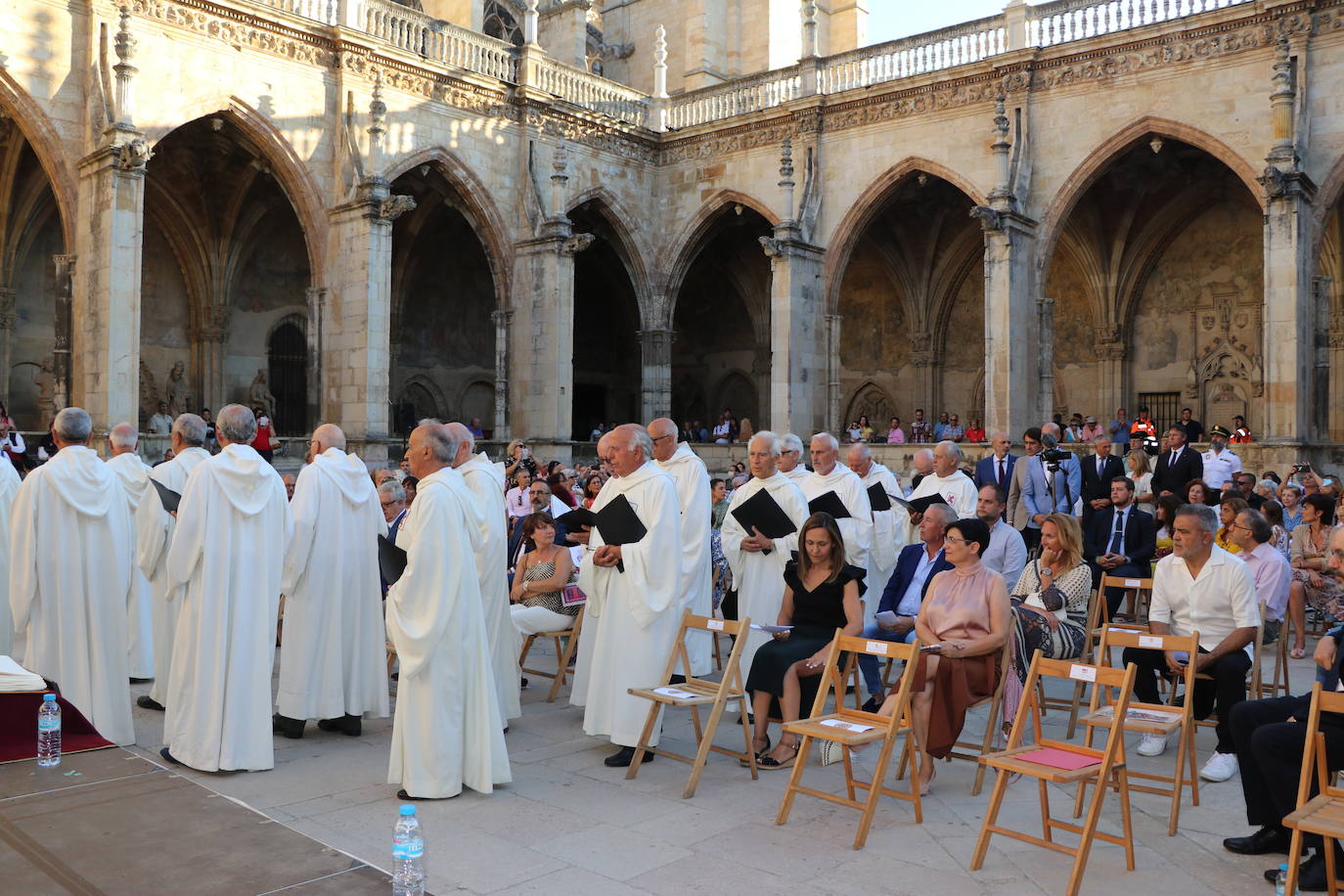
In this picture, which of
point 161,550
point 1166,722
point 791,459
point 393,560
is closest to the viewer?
point 1166,722

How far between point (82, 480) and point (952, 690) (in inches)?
200

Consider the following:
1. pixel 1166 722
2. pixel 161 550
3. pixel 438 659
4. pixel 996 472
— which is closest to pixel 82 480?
pixel 161 550

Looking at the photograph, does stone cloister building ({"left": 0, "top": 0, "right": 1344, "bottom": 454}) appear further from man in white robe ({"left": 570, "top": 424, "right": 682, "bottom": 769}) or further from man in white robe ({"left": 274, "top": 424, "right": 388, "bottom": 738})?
man in white robe ({"left": 570, "top": 424, "right": 682, "bottom": 769})

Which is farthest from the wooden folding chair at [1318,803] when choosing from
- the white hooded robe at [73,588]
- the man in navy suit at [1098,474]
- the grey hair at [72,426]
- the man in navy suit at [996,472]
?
the man in navy suit at [996,472]

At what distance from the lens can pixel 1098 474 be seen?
11.1m

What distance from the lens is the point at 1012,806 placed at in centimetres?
551

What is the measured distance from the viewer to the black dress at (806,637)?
20.3 feet

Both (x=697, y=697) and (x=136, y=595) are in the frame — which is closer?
(x=697, y=697)

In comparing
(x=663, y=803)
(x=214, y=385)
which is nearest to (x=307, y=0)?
(x=214, y=385)

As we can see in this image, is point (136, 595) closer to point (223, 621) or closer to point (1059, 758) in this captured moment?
point (223, 621)

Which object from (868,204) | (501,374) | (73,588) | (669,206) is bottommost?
(73,588)

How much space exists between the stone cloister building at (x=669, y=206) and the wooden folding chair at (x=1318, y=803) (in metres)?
13.9

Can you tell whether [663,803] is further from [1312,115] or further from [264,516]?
[1312,115]

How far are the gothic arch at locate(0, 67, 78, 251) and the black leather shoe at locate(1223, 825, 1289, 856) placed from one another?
55.4 ft
